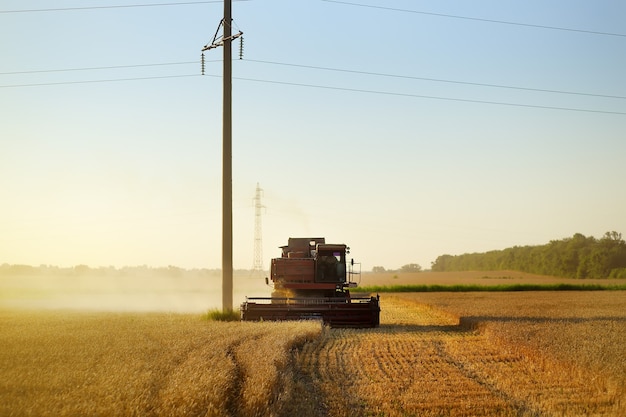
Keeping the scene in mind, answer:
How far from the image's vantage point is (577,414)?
10469 mm

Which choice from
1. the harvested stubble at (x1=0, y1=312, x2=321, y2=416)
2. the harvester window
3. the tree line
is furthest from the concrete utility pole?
the tree line

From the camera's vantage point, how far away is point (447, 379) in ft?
43.0

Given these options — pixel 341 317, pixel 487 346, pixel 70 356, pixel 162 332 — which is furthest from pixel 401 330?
pixel 70 356

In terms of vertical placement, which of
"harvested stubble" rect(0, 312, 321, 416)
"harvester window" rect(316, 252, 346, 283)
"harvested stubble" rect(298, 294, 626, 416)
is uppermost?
"harvester window" rect(316, 252, 346, 283)

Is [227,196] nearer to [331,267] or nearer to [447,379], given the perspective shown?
[331,267]

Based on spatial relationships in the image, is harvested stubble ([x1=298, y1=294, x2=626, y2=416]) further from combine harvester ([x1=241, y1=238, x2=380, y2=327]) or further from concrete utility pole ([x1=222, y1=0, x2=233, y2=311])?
concrete utility pole ([x1=222, y1=0, x2=233, y2=311])

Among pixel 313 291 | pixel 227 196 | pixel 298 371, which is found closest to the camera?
pixel 298 371

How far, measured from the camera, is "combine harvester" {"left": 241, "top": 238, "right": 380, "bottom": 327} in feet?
82.7

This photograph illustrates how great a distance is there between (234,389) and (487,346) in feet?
31.5

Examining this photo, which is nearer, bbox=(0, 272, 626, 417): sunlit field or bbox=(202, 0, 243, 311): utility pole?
bbox=(0, 272, 626, 417): sunlit field

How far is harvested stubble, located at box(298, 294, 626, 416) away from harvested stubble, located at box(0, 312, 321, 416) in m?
A: 1.04

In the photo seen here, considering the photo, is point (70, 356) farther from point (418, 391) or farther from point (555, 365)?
point (555, 365)

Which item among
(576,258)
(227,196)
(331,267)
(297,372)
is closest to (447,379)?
(297,372)

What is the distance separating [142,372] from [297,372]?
3924 millimetres
